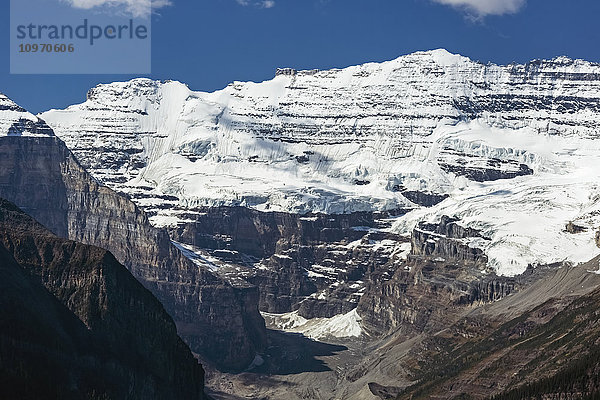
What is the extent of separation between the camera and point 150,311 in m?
180

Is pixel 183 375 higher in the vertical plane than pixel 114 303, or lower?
lower

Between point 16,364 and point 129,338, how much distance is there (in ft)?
112

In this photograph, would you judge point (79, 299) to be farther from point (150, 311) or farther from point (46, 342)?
point (46, 342)

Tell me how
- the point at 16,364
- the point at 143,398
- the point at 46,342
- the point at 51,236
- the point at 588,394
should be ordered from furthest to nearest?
the point at 51,236 < the point at 588,394 < the point at 143,398 < the point at 46,342 < the point at 16,364

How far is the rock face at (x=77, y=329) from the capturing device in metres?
144

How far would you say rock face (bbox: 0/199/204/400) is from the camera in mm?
143625

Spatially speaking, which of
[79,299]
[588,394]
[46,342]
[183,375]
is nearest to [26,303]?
[46,342]

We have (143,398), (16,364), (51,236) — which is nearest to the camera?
(16,364)

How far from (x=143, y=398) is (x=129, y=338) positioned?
1094 centimetres

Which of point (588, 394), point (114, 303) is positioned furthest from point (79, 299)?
point (588, 394)

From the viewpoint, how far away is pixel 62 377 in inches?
5748

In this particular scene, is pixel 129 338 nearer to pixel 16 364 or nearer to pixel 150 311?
pixel 150 311

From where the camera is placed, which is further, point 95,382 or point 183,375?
point 183,375

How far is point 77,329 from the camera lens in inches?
6427
